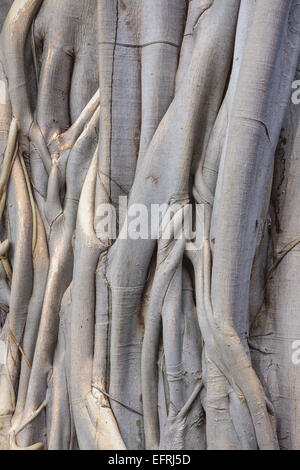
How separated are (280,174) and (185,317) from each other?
1.30 feet

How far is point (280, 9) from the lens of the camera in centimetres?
109

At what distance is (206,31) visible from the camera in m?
1.20

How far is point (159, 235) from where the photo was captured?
4.07 feet

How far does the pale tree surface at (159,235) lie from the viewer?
3.71 ft

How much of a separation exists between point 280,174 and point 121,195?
1.28 feet

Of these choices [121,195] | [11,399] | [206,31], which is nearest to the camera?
[206,31]

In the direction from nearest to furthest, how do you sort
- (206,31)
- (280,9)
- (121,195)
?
(280,9) < (206,31) < (121,195)

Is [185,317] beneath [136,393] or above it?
above

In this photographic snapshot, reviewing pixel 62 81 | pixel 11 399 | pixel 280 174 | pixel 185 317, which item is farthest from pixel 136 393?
pixel 62 81

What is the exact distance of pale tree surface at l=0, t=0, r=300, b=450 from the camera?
44.5 inches
